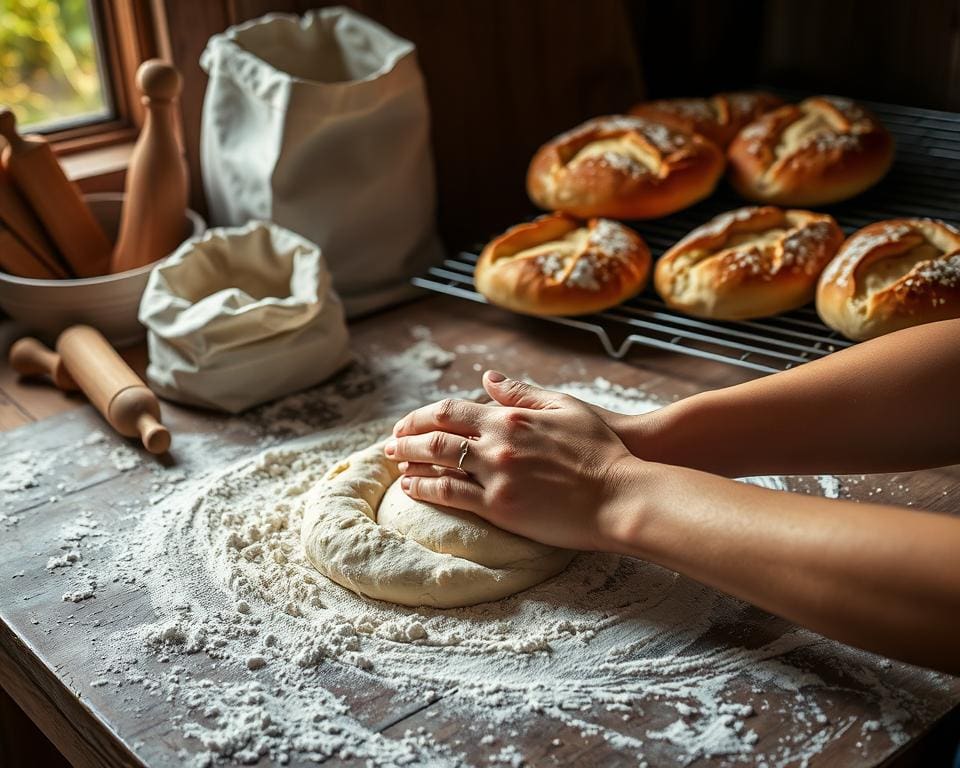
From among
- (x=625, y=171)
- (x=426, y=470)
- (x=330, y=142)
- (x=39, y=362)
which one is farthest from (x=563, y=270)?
(x=39, y=362)

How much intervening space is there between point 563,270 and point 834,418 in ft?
1.63

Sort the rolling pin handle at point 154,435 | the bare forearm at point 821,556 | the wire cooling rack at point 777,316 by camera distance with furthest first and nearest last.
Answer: the wire cooling rack at point 777,316, the rolling pin handle at point 154,435, the bare forearm at point 821,556

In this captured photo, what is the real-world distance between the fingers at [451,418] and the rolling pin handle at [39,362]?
56 cm

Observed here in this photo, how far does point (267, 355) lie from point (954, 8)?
1.28m

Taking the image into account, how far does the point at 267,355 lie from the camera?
127cm

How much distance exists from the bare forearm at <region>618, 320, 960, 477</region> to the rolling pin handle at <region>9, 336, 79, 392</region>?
2.43 ft

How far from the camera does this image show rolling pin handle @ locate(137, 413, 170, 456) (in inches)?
45.7

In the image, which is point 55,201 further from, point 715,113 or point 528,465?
point 715,113

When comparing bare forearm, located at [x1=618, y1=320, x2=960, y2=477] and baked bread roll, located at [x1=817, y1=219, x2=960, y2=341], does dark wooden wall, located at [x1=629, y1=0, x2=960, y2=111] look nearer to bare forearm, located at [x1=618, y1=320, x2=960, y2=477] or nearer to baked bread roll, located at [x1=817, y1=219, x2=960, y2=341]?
baked bread roll, located at [x1=817, y1=219, x2=960, y2=341]

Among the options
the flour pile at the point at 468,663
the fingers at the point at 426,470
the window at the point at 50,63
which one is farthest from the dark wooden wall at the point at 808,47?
the fingers at the point at 426,470

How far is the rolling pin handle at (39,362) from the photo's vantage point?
52.2 inches

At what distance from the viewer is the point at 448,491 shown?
37.7 inches

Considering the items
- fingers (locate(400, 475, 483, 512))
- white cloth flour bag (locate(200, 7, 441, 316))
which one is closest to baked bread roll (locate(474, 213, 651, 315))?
white cloth flour bag (locate(200, 7, 441, 316))

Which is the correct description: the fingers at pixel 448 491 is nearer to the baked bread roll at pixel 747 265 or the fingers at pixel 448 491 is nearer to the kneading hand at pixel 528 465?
the kneading hand at pixel 528 465
